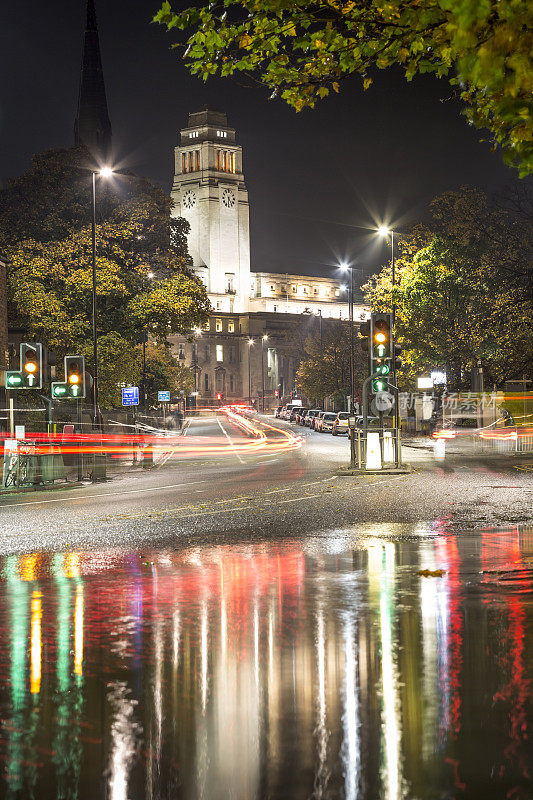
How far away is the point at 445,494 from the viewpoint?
22516mm

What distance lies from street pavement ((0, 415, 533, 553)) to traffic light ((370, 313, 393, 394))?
2.95 meters

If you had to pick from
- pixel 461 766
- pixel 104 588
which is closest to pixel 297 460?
pixel 104 588

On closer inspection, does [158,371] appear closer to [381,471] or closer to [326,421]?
[326,421]

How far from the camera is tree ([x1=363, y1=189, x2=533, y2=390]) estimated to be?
58094 mm

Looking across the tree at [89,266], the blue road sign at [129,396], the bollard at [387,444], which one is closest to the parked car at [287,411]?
the blue road sign at [129,396]

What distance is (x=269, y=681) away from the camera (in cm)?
691

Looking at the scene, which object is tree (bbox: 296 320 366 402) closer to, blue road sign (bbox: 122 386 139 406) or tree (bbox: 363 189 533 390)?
tree (bbox: 363 189 533 390)

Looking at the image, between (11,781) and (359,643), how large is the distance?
11.3 ft

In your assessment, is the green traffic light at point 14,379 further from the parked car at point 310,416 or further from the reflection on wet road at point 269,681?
the parked car at point 310,416

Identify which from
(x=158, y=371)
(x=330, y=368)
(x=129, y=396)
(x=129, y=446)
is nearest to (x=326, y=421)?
(x=158, y=371)

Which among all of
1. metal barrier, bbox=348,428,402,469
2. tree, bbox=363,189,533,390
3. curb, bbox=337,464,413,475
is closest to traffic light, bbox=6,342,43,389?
curb, bbox=337,464,413,475

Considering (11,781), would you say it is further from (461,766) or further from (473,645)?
(473,645)

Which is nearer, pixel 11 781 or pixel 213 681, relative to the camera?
pixel 11 781

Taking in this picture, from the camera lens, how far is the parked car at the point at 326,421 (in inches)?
3135
